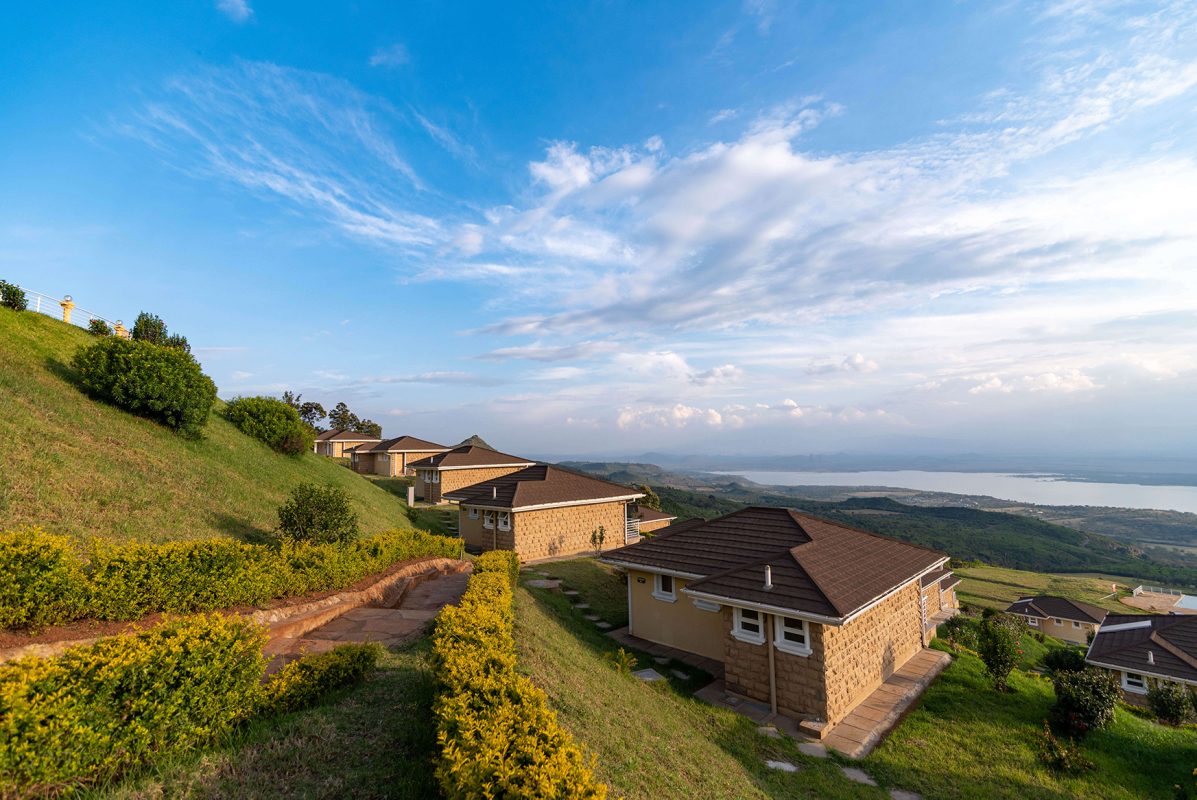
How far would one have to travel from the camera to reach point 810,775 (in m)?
8.77

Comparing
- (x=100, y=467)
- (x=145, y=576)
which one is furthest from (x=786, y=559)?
(x=100, y=467)

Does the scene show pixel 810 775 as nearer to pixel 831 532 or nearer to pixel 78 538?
pixel 831 532

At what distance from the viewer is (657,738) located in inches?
316

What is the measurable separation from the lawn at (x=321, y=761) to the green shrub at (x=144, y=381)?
17.5m

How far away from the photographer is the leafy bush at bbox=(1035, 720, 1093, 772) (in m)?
9.90

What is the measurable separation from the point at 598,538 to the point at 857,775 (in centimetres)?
1873

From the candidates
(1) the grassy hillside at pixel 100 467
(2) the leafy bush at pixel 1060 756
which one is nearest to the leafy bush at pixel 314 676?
(1) the grassy hillside at pixel 100 467

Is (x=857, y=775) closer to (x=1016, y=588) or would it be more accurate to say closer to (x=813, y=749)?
(x=813, y=749)

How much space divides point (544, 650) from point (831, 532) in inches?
384

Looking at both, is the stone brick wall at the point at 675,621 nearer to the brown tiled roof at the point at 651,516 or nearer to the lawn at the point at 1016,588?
the brown tiled roof at the point at 651,516

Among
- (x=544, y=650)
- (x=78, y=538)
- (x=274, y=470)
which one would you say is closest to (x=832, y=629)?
(x=544, y=650)

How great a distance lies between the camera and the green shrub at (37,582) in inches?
271

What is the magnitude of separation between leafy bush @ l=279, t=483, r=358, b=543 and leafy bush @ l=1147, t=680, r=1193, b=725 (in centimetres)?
2659

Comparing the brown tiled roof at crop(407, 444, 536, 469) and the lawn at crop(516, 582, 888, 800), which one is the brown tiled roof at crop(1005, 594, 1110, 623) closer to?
the brown tiled roof at crop(407, 444, 536, 469)
